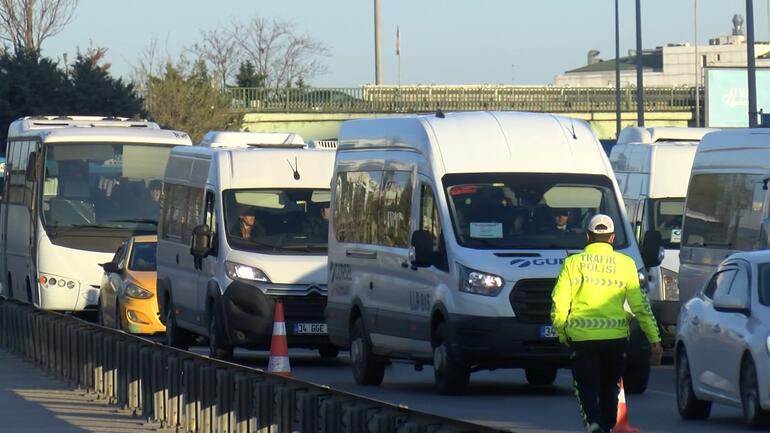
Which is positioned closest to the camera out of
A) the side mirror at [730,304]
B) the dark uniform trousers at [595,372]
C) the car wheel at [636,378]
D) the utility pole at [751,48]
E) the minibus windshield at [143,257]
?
the dark uniform trousers at [595,372]

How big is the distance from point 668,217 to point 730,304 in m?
9.73

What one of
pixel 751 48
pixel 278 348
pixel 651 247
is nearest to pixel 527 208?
pixel 651 247

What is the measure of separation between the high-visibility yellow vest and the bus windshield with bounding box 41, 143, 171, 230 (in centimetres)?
1817

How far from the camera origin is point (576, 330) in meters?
12.5

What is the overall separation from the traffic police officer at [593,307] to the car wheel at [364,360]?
21.3 feet

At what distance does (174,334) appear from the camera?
24016 mm

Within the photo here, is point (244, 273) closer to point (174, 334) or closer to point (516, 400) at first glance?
point (174, 334)

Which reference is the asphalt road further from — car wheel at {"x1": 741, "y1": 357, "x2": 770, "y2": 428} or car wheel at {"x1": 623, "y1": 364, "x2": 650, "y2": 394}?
car wheel at {"x1": 741, "y1": 357, "x2": 770, "y2": 428}

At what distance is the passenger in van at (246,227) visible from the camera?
21764mm

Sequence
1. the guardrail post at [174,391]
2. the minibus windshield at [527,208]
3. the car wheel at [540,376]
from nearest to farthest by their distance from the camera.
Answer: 1. the guardrail post at [174,391]
2. the minibus windshield at [527,208]
3. the car wheel at [540,376]

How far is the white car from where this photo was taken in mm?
14164

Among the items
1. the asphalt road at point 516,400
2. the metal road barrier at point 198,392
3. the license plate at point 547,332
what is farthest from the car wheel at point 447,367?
the metal road barrier at point 198,392

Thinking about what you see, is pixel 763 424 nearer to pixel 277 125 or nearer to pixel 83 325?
pixel 83 325

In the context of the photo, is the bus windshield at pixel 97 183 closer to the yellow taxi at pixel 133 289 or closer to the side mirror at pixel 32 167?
the side mirror at pixel 32 167
